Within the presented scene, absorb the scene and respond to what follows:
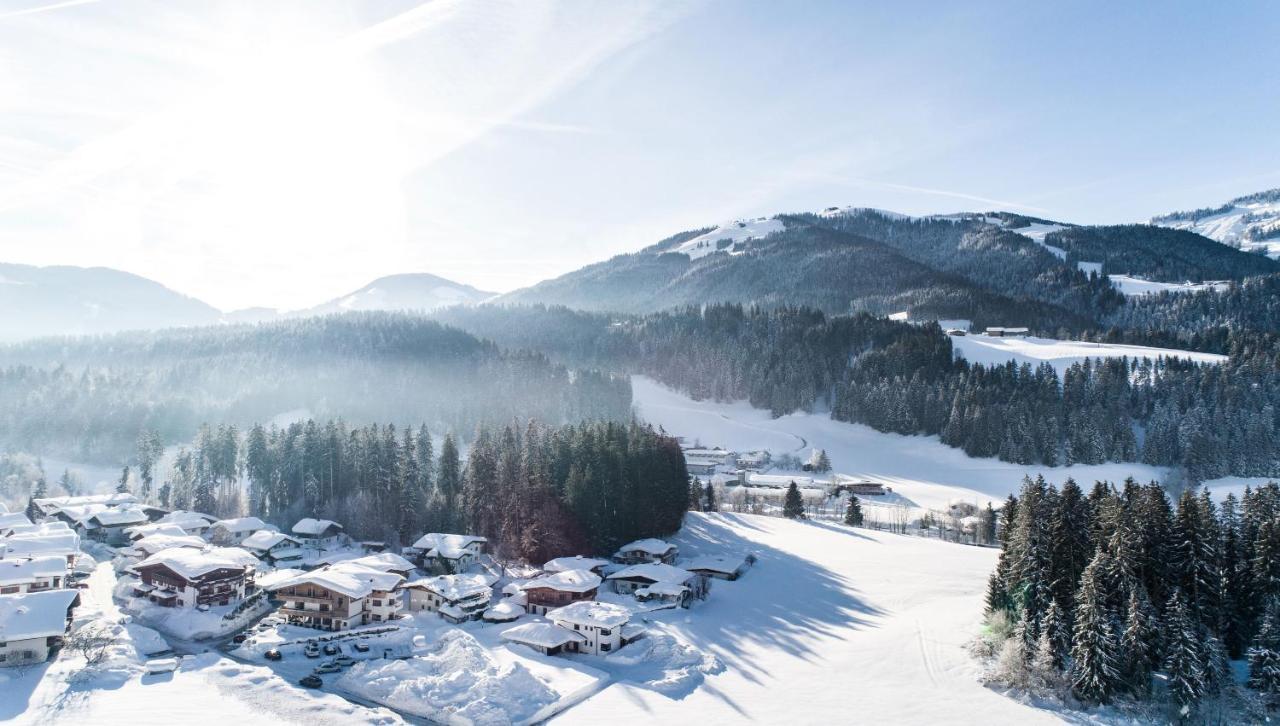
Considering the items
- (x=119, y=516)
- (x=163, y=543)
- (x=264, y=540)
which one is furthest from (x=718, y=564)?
(x=119, y=516)

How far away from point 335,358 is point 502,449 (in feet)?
246

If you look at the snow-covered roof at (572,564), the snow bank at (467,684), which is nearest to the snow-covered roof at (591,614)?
the snow bank at (467,684)

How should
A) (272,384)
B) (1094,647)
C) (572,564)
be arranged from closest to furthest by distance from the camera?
(1094,647)
(572,564)
(272,384)

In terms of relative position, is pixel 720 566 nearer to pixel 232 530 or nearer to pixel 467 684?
pixel 467 684

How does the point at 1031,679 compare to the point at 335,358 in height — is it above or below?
below

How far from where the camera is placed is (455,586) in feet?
138

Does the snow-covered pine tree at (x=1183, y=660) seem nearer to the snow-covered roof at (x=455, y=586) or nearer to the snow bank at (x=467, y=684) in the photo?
the snow bank at (x=467, y=684)

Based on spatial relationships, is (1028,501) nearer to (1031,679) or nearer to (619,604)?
(1031,679)

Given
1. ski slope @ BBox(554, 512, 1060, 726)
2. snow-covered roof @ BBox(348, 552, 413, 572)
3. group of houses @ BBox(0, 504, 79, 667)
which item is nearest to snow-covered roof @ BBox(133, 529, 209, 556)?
group of houses @ BBox(0, 504, 79, 667)

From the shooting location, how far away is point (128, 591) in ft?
141

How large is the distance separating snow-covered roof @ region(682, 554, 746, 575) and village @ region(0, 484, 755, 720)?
0.13 m

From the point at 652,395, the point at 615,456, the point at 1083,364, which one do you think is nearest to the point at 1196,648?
the point at 615,456

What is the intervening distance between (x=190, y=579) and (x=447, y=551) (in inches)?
580

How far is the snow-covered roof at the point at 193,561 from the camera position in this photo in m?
40.9
